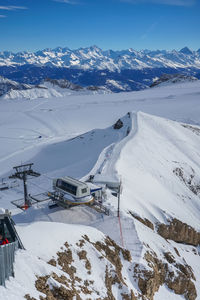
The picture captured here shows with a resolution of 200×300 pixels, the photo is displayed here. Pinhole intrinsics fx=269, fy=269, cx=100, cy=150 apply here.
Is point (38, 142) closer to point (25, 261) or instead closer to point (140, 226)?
point (140, 226)

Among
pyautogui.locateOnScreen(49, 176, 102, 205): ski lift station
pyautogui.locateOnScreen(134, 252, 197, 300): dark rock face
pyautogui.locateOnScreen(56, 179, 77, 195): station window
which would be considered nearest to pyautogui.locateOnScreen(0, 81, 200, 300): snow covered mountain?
pyautogui.locateOnScreen(134, 252, 197, 300): dark rock face

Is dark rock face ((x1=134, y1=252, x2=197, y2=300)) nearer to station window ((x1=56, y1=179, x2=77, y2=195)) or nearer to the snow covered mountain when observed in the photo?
the snow covered mountain

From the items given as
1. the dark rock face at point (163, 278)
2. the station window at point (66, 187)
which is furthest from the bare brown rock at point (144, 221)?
the station window at point (66, 187)

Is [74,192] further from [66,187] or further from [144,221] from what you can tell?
[144,221]

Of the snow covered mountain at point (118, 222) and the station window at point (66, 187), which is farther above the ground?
the station window at point (66, 187)

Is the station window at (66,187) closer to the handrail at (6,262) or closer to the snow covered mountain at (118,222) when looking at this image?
the snow covered mountain at (118,222)

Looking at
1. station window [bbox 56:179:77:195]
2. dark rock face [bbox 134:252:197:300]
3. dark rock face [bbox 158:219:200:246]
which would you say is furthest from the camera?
dark rock face [bbox 158:219:200:246]

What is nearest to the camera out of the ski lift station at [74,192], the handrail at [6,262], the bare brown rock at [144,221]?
the handrail at [6,262]
